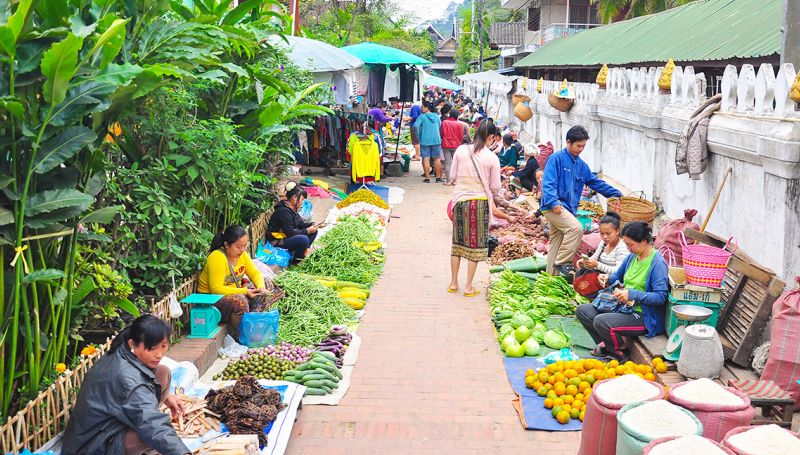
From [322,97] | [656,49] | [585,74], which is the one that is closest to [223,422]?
[322,97]

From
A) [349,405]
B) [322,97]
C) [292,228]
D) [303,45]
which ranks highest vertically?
[303,45]

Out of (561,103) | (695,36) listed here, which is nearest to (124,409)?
(695,36)

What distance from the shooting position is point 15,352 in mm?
4973

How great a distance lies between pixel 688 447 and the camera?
4.30m

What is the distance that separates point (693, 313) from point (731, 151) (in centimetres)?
220

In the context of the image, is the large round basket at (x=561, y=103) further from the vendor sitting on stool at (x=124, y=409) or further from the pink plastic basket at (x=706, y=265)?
the vendor sitting on stool at (x=124, y=409)

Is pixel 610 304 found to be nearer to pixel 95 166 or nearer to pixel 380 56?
pixel 95 166

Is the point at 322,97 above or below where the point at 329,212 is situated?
above

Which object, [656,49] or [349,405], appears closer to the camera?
[349,405]

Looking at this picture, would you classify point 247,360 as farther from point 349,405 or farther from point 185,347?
point 349,405

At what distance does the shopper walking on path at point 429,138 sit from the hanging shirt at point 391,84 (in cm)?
261

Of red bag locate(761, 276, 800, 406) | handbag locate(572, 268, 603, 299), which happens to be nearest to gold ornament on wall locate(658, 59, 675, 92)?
handbag locate(572, 268, 603, 299)

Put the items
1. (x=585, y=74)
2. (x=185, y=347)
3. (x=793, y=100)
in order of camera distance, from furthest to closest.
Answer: (x=585, y=74) → (x=185, y=347) → (x=793, y=100)

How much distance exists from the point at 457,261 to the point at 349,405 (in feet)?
11.8
